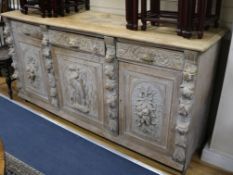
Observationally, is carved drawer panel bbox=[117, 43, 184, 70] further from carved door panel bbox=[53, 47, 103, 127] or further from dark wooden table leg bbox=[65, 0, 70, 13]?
dark wooden table leg bbox=[65, 0, 70, 13]

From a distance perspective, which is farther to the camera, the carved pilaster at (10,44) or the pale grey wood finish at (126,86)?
the carved pilaster at (10,44)

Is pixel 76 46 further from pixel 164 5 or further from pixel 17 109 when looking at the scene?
pixel 17 109

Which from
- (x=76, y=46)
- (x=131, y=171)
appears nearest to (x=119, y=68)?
(x=76, y=46)

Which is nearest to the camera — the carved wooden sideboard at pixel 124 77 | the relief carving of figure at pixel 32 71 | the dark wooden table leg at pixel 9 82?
the carved wooden sideboard at pixel 124 77

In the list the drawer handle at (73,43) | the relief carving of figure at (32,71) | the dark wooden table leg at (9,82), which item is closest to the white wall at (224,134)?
the drawer handle at (73,43)

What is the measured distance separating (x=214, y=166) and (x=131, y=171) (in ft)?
1.96

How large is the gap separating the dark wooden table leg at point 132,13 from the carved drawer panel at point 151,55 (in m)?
0.15

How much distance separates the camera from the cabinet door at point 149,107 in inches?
66.8

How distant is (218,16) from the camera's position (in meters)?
1.77

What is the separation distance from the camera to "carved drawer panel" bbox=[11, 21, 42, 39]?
2.24 meters

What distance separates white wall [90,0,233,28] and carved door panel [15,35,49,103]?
24.4 inches

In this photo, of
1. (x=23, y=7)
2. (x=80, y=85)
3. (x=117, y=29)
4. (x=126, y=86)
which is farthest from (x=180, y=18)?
(x=23, y=7)

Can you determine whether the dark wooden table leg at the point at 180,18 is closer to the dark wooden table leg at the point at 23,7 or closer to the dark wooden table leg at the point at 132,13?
the dark wooden table leg at the point at 132,13

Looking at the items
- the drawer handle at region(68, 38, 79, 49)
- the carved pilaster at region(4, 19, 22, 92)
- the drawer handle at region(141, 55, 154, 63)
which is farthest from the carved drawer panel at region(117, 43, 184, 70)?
the carved pilaster at region(4, 19, 22, 92)
